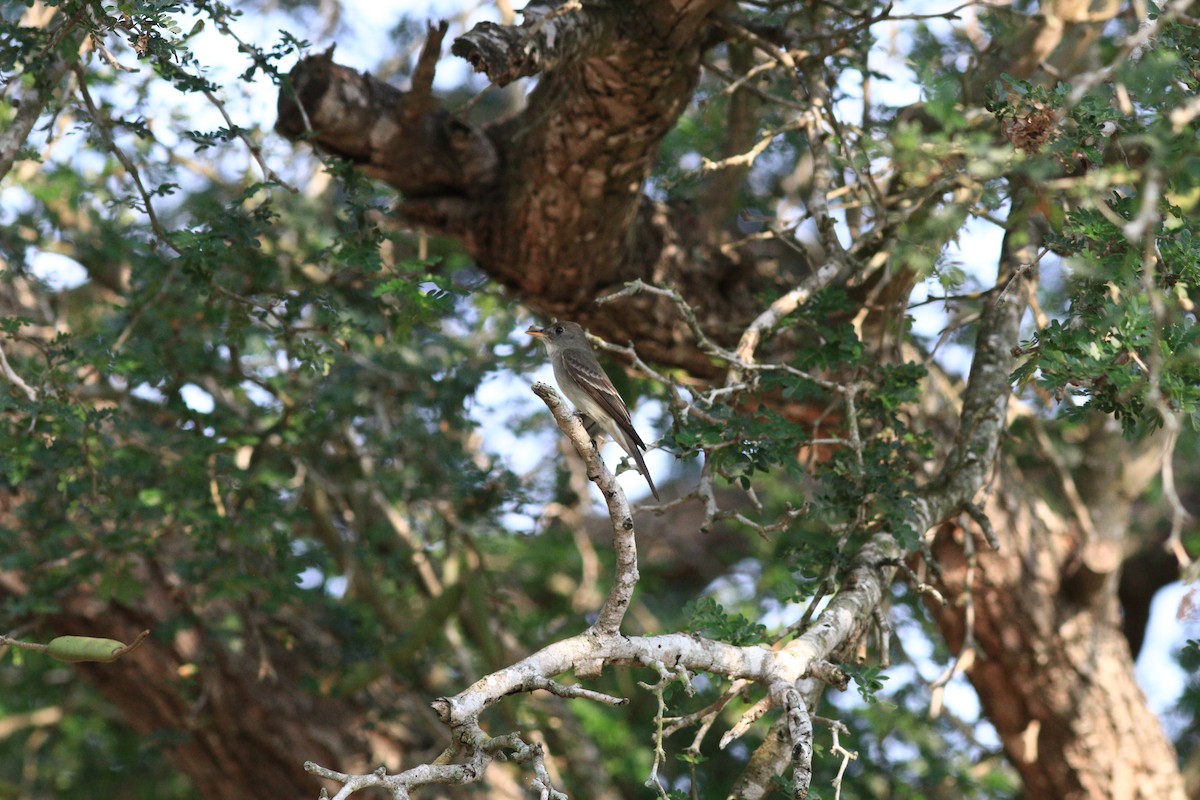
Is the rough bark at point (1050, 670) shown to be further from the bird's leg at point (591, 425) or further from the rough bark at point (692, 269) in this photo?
the bird's leg at point (591, 425)

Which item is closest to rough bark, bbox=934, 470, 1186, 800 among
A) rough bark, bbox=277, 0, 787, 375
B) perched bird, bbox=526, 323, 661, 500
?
rough bark, bbox=277, 0, 787, 375

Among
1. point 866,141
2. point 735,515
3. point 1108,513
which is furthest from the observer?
point 1108,513

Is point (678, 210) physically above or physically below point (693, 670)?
above

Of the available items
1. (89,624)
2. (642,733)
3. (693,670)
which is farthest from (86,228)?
(693,670)

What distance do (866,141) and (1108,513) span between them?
465 cm

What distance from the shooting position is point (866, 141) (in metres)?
2.95

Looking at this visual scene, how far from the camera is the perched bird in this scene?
15.7 feet

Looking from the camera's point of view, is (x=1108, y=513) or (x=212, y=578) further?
(x=1108, y=513)

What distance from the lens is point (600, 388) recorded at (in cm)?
481

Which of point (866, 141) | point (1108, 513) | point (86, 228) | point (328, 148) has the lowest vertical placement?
point (866, 141)

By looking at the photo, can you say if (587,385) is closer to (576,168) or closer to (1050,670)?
(576,168)

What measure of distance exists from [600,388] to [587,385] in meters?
0.11

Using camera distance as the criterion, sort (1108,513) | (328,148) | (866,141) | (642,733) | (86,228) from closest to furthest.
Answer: (866,141) → (328,148) → (1108,513) → (86,228) → (642,733)

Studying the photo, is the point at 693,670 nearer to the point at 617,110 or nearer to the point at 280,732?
the point at 617,110
